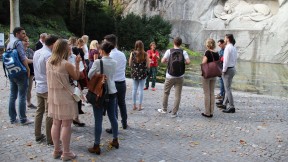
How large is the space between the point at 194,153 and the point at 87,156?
1804 millimetres

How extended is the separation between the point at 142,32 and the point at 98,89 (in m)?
24.0

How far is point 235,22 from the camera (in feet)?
108

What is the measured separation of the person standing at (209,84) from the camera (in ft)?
26.0

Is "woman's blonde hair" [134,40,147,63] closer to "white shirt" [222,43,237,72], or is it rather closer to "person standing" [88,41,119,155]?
"white shirt" [222,43,237,72]

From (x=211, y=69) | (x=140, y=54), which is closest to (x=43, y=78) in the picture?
(x=140, y=54)

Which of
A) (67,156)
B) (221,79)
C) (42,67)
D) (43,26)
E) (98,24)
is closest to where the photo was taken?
(67,156)

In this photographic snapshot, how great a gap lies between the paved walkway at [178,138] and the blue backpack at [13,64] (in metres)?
1.11

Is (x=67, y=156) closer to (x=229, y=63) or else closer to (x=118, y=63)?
(x=118, y=63)

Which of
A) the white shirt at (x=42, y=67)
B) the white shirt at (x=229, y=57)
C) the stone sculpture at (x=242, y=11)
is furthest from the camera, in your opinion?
the stone sculpture at (x=242, y=11)

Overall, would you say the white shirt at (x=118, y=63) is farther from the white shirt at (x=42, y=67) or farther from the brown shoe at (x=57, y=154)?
the brown shoe at (x=57, y=154)

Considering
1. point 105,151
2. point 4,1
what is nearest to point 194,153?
point 105,151

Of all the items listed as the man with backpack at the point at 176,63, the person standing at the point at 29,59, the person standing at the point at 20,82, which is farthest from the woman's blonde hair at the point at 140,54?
the person standing at the point at 20,82

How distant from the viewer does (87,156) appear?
17.0 feet

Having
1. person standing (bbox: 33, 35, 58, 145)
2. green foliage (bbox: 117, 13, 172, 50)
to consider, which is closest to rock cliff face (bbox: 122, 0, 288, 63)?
green foliage (bbox: 117, 13, 172, 50)
